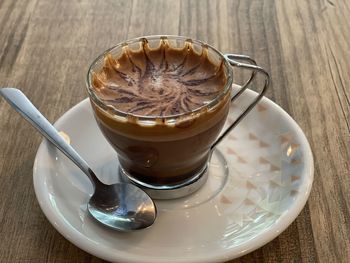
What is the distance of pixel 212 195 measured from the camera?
85cm

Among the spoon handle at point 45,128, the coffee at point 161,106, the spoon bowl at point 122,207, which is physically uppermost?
the coffee at point 161,106

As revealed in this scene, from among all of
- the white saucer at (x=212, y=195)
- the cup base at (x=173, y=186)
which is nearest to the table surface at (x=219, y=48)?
the white saucer at (x=212, y=195)

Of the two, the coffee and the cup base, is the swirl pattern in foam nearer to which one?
the coffee

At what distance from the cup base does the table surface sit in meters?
0.16

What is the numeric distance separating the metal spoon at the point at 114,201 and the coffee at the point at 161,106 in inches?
2.3

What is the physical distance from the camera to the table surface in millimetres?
785

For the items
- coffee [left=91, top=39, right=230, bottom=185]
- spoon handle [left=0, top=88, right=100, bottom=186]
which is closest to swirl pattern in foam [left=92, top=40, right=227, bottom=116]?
coffee [left=91, top=39, right=230, bottom=185]

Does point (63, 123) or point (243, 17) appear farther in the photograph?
point (243, 17)

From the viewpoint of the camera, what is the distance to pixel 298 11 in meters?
1.36

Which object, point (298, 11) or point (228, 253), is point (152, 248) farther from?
point (298, 11)

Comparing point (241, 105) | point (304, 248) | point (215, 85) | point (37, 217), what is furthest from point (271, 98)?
point (37, 217)

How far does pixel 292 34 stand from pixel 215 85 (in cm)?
49

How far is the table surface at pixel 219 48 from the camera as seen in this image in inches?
30.9

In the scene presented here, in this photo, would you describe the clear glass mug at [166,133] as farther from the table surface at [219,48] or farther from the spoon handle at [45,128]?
the table surface at [219,48]
